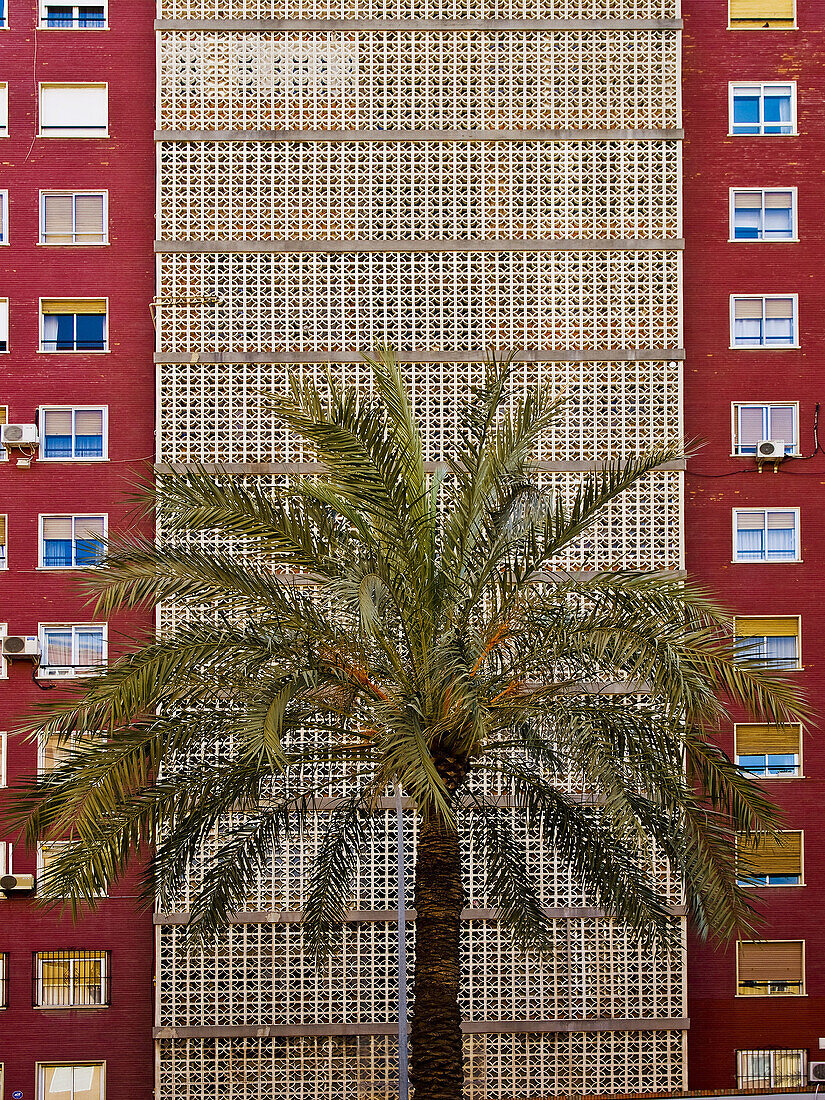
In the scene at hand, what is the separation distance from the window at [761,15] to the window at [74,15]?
11.0 m

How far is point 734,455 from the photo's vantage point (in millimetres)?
23000

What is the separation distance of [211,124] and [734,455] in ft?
34.3

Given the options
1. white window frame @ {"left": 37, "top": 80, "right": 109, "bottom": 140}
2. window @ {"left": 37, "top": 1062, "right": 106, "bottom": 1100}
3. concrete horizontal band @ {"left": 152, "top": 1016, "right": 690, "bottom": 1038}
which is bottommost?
window @ {"left": 37, "top": 1062, "right": 106, "bottom": 1100}

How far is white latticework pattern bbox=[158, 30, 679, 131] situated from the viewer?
22.7 meters

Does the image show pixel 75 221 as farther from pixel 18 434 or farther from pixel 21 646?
pixel 21 646

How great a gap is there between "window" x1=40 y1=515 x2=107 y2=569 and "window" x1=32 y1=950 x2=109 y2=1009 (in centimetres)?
639

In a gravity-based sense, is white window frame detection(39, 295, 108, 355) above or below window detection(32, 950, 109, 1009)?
above

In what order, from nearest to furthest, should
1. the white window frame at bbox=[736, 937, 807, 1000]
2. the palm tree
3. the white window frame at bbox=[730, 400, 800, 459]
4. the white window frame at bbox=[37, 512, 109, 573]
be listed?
the palm tree < the white window frame at bbox=[736, 937, 807, 1000] < the white window frame at bbox=[37, 512, 109, 573] < the white window frame at bbox=[730, 400, 800, 459]

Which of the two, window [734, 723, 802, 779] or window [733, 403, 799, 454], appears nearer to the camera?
window [734, 723, 802, 779]

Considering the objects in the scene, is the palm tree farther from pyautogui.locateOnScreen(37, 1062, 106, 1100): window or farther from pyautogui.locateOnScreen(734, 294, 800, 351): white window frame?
pyautogui.locateOnScreen(734, 294, 800, 351): white window frame

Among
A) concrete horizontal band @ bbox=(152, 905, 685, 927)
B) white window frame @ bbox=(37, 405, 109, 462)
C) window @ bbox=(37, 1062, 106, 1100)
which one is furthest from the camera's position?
white window frame @ bbox=(37, 405, 109, 462)

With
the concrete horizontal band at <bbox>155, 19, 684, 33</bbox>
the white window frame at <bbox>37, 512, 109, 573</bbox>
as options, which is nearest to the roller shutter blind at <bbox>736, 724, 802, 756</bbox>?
the white window frame at <bbox>37, 512, 109, 573</bbox>

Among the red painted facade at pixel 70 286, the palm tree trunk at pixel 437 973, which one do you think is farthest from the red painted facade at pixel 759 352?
the red painted facade at pixel 70 286

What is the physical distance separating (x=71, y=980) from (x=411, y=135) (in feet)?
49.0
